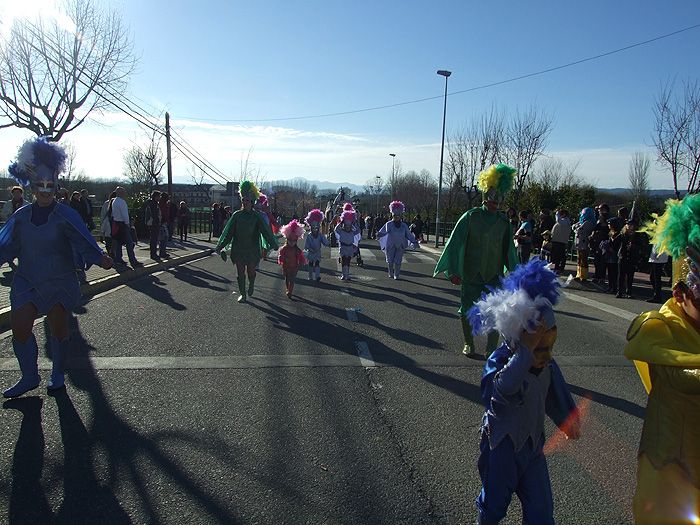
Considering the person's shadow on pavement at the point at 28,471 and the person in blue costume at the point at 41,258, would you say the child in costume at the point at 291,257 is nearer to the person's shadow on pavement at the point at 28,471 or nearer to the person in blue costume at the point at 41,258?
the person in blue costume at the point at 41,258

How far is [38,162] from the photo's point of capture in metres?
5.02

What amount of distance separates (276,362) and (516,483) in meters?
3.81

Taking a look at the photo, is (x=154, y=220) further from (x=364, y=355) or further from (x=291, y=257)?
(x=364, y=355)

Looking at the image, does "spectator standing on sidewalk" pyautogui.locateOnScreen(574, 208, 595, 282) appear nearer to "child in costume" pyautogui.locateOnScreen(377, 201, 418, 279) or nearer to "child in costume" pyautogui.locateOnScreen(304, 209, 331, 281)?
"child in costume" pyautogui.locateOnScreen(377, 201, 418, 279)

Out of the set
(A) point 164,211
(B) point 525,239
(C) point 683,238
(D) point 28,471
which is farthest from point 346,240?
(C) point 683,238

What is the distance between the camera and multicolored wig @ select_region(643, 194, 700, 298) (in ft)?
7.64


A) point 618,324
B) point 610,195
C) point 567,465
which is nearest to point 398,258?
point 618,324

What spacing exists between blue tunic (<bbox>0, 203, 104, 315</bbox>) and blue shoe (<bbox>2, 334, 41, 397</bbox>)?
0.32 meters

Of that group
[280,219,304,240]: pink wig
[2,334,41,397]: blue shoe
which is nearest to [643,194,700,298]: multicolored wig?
[2,334,41,397]: blue shoe

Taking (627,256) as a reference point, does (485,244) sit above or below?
above

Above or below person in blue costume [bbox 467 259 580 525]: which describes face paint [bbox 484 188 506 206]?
above

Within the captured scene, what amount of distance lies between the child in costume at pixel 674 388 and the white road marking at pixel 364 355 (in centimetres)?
382

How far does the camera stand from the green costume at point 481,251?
601cm

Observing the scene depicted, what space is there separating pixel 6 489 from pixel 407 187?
68883 millimetres
